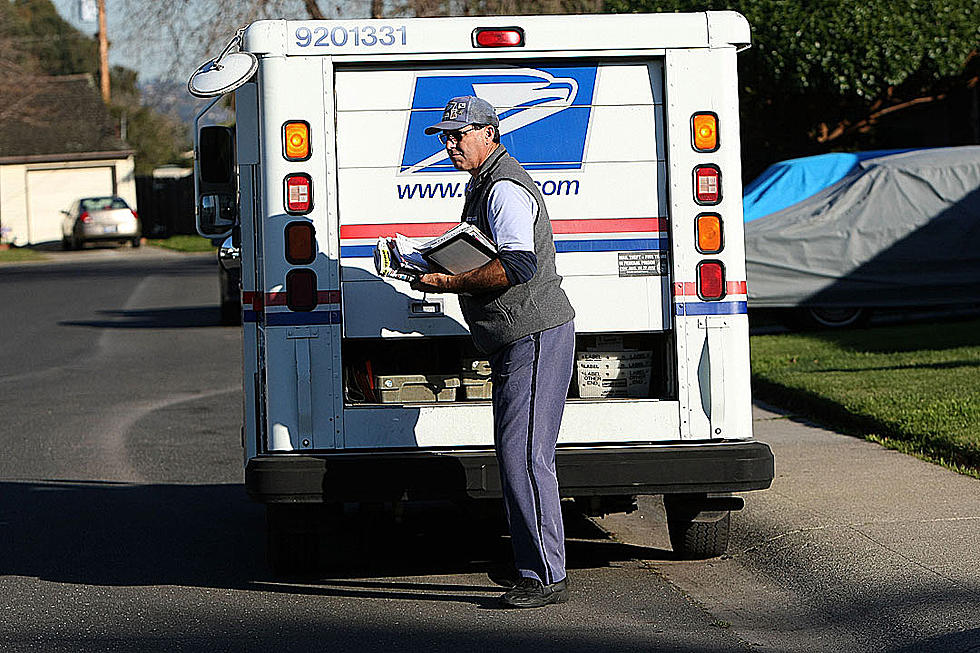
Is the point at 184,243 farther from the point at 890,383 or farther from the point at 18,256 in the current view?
the point at 890,383

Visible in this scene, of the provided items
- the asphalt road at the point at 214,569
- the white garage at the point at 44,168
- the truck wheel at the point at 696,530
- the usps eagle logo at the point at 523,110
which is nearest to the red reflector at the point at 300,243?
the usps eagle logo at the point at 523,110

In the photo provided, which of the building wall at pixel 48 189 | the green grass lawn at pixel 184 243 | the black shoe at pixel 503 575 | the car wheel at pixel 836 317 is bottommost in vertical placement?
the black shoe at pixel 503 575

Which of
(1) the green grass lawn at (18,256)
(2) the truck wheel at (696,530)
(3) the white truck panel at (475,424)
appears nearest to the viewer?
(3) the white truck panel at (475,424)

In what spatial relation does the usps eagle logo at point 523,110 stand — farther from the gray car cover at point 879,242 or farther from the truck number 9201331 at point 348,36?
the gray car cover at point 879,242

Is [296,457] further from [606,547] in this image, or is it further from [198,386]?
[198,386]

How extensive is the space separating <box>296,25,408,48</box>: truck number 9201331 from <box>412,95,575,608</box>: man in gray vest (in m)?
0.58

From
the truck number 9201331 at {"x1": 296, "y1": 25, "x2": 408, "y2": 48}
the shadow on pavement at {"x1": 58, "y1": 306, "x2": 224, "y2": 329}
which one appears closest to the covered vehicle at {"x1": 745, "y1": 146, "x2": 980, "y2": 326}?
the shadow on pavement at {"x1": 58, "y1": 306, "x2": 224, "y2": 329}

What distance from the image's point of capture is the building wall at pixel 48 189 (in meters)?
48.9

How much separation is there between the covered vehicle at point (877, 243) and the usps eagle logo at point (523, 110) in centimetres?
934

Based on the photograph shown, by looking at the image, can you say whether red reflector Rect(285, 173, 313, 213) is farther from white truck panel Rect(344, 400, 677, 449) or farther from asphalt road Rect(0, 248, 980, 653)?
asphalt road Rect(0, 248, 980, 653)

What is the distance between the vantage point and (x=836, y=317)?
1591 cm

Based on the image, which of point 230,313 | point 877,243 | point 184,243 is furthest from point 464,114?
point 184,243

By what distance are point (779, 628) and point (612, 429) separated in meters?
1.14

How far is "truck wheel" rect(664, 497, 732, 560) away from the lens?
6.56 meters
